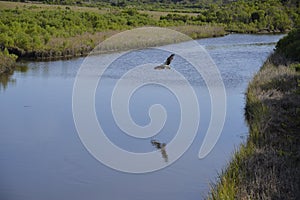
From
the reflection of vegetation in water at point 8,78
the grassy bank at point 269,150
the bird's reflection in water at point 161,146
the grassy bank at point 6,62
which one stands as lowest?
the reflection of vegetation in water at point 8,78

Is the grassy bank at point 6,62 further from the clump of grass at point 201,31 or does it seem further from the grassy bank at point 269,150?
the clump of grass at point 201,31

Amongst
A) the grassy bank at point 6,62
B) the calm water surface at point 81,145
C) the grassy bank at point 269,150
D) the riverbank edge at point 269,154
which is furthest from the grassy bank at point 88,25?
the riverbank edge at point 269,154

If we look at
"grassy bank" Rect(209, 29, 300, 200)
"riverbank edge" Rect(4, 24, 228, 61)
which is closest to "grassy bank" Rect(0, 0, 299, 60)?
"riverbank edge" Rect(4, 24, 228, 61)

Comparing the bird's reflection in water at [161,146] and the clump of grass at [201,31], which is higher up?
the bird's reflection in water at [161,146]

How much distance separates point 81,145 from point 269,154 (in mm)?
5019

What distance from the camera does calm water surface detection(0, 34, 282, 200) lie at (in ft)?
31.7

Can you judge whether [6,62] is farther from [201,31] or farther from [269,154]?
[201,31]

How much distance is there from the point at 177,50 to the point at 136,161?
62.5 ft

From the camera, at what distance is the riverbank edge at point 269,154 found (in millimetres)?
7410

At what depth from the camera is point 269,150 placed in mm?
9297

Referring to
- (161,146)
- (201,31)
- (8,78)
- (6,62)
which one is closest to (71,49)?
(6,62)

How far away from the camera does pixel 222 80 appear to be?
67.4ft

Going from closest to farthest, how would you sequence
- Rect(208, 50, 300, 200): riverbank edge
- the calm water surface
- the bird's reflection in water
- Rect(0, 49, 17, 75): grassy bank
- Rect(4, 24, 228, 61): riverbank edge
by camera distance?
Rect(208, 50, 300, 200): riverbank edge → the calm water surface → the bird's reflection in water → Rect(0, 49, 17, 75): grassy bank → Rect(4, 24, 228, 61): riverbank edge

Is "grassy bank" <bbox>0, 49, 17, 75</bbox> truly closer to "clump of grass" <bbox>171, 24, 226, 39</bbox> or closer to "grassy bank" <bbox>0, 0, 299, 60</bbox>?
"grassy bank" <bbox>0, 0, 299, 60</bbox>
